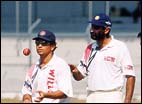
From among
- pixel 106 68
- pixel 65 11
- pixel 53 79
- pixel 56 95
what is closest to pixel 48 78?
pixel 53 79

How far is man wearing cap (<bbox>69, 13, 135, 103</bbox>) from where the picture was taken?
5.81 metres

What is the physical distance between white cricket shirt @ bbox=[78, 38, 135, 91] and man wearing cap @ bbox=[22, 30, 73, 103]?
0.58m

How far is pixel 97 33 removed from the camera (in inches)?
232

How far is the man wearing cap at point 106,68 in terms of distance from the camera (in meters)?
5.81

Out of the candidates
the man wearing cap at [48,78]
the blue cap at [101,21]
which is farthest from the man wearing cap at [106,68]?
the man wearing cap at [48,78]

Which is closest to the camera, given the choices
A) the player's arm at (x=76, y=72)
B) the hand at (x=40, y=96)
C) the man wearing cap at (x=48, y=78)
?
the hand at (x=40, y=96)

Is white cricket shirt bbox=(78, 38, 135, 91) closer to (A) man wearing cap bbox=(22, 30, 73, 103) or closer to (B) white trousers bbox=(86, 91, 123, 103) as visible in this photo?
(B) white trousers bbox=(86, 91, 123, 103)

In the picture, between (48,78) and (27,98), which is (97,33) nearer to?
(48,78)

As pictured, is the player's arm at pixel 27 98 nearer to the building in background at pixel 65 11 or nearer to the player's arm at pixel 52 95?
the player's arm at pixel 52 95

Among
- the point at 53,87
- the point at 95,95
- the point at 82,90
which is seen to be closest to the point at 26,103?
the point at 53,87

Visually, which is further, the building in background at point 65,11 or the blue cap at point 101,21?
the building in background at point 65,11

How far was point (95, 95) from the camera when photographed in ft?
19.3

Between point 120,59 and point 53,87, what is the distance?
0.88 meters

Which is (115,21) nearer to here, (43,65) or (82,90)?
(82,90)
